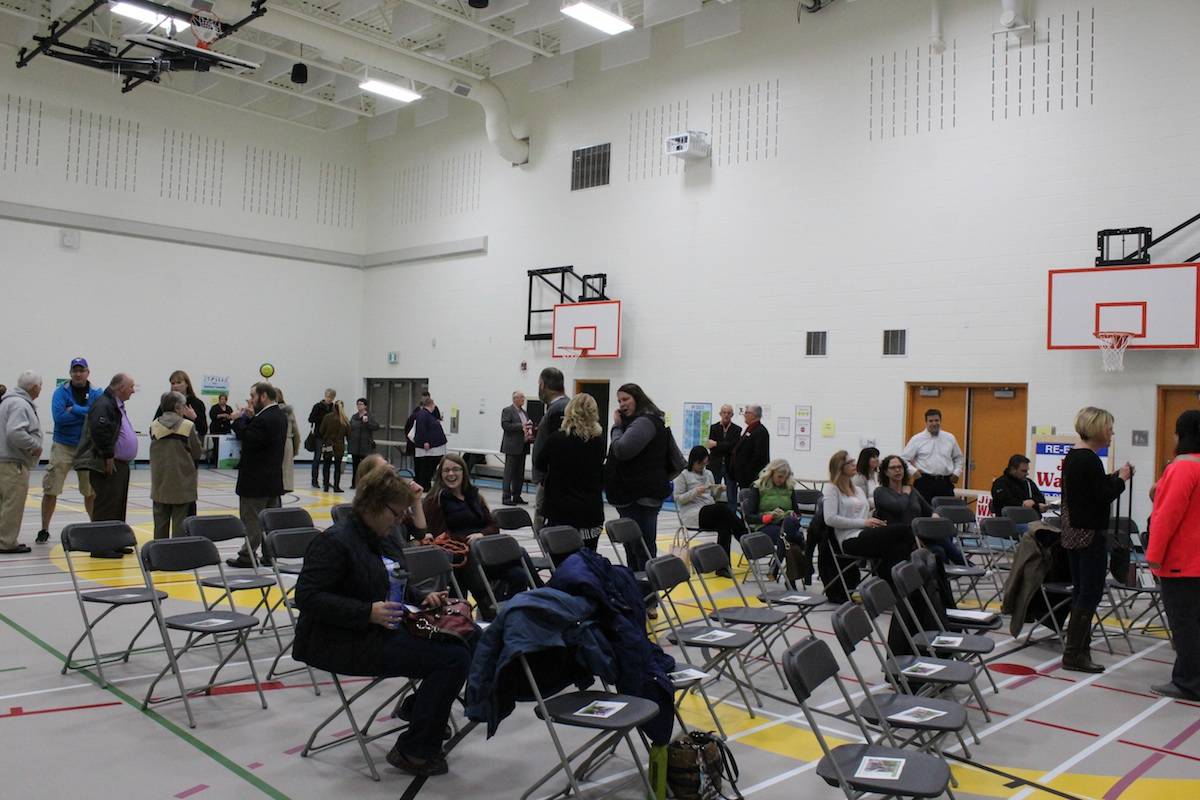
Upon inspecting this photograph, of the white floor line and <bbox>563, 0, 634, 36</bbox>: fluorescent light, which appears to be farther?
<bbox>563, 0, 634, 36</bbox>: fluorescent light

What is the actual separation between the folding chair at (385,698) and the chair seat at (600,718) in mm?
840

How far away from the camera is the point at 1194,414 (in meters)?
5.12

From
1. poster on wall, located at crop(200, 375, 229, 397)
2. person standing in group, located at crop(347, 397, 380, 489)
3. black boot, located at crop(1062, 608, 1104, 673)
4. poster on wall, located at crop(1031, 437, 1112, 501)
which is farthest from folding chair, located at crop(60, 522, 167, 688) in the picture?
poster on wall, located at crop(200, 375, 229, 397)

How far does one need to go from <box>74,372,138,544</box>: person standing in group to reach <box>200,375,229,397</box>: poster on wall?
11022mm

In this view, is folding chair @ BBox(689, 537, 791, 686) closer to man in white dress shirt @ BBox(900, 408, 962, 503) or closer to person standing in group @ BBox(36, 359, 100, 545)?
man in white dress shirt @ BBox(900, 408, 962, 503)

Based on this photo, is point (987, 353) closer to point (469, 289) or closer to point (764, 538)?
point (764, 538)

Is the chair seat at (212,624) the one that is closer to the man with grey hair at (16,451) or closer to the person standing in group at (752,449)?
the man with grey hair at (16,451)

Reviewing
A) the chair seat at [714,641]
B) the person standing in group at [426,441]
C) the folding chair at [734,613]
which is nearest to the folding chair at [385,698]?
the chair seat at [714,641]

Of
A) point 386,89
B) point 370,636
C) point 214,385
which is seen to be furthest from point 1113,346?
point 214,385

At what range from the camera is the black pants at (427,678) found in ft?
12.0

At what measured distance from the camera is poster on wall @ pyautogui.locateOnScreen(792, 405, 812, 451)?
508 inches

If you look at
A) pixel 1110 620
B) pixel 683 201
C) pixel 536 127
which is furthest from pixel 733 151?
pixel 1110 620

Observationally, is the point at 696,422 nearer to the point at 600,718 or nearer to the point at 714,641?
the point at 714,641

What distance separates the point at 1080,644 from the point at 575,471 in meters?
3.25
